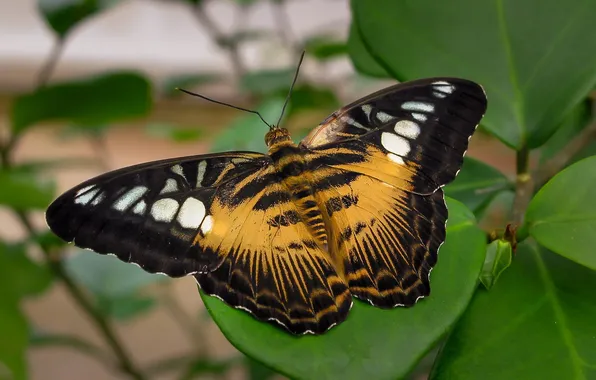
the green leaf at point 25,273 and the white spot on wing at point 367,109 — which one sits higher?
the white spot on wing at point 367,109

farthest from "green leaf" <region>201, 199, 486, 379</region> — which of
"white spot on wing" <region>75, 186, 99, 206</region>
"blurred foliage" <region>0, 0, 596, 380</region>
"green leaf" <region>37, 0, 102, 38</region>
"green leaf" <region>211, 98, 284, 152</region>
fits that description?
"green leaf" <region>37, 0, 102, 38</region>

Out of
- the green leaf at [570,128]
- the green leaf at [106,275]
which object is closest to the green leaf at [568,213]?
the green leaf at [570,128]

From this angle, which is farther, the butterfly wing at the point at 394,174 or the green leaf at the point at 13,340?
the green leaf at the point at 13,340

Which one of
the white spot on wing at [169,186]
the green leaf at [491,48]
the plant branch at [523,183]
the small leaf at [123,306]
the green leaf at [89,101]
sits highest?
the green leaf at [491,48]

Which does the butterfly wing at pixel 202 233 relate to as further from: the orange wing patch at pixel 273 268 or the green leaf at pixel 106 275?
the green leaf at pixel 106 275

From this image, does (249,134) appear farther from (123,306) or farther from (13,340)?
(123,306)

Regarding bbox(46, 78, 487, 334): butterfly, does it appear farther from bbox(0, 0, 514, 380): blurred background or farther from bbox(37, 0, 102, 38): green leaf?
bbox(37, 0, 102, 38): green leaf

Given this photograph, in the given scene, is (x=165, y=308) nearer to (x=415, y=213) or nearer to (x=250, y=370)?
(x=250, y=370)

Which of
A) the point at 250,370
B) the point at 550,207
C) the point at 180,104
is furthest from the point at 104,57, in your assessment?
the point at 550,207
